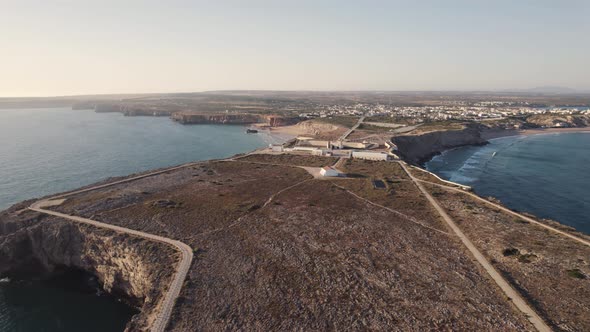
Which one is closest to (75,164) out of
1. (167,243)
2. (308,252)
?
(167,243)

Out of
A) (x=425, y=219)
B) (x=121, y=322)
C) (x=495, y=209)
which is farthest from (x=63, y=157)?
(x=495, y=209)

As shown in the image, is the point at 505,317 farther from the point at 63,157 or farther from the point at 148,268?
the point at 63,157

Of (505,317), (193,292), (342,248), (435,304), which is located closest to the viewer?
(505,317)

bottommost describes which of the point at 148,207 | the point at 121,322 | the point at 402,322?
the point at 121,322

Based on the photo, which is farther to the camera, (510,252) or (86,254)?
(86,254)

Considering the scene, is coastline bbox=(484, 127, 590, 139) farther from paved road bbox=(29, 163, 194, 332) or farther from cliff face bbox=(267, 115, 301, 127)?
paved road bbox=(29, 163, 194, 332)

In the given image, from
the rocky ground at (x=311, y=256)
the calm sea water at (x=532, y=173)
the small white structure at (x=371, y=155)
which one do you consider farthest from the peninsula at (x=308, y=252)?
the calm sea water at (x=532, y=173)

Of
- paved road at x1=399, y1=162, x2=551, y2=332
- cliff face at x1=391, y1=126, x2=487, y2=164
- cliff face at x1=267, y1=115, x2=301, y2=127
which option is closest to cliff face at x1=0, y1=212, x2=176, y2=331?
paved road at x1=399, y1=162, x2=551, y2=332

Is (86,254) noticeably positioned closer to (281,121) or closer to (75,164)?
(75,164)
